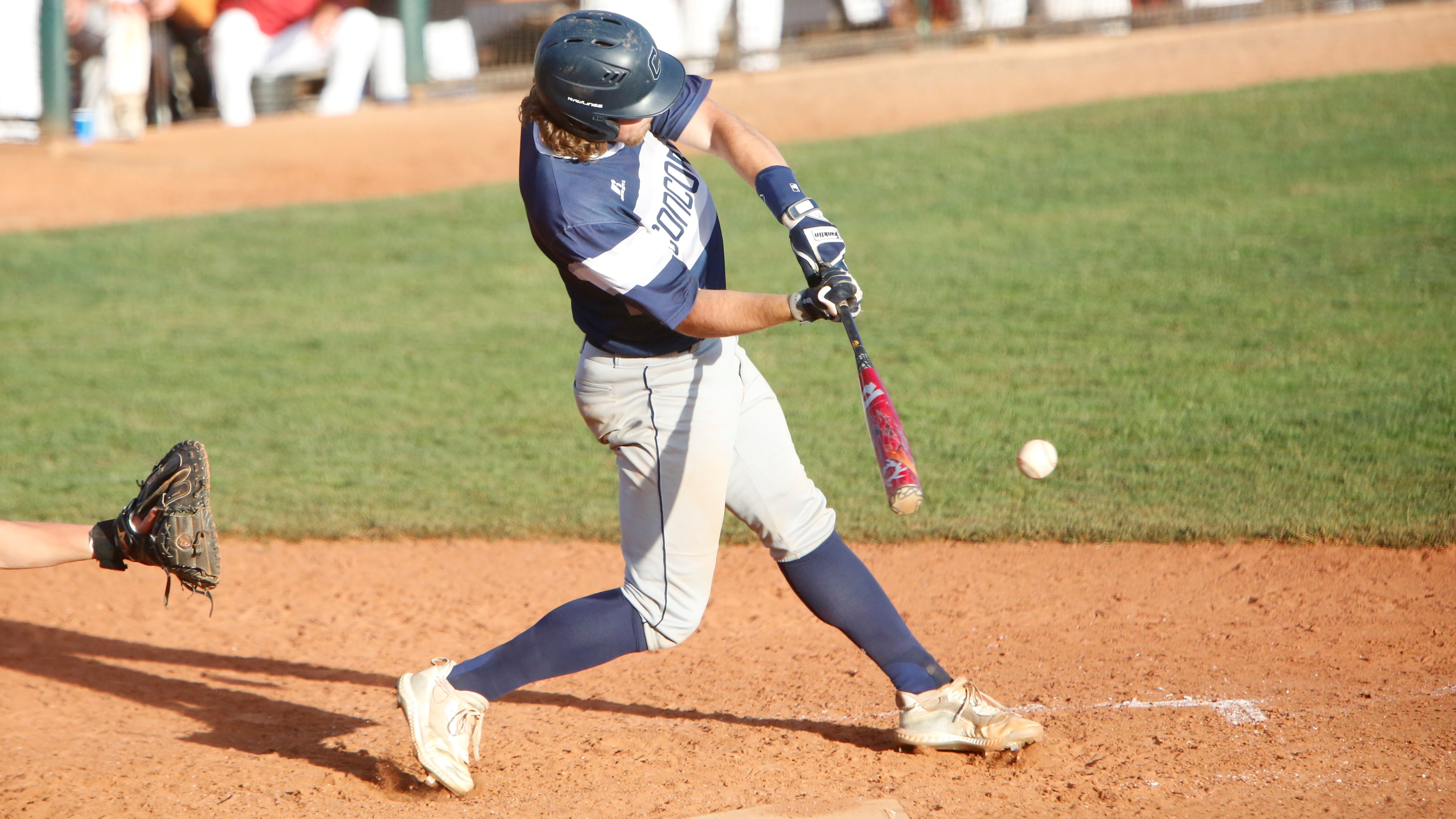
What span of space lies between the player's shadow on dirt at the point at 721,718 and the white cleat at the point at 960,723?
0.14 meters

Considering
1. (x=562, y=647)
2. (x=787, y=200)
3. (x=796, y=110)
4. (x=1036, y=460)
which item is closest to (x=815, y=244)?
(x=787, y=200)

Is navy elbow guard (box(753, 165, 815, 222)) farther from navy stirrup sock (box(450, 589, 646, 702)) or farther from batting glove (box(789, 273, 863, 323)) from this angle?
navy stirrup sock (box(450, 589, 646, 702))

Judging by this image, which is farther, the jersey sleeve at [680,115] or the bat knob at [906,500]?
the jersey sleeve at [680,115]

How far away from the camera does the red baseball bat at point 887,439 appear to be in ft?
9.13

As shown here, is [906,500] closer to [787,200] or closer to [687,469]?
[687,469]

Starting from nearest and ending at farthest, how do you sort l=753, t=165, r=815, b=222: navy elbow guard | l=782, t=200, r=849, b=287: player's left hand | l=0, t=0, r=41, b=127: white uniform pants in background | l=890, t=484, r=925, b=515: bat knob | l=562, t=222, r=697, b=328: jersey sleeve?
l=890, t=484, r=925, b=515: bat knob → l=562, t=222, r=697, b=328: jersey sleeve → l=782, t=200, r=849, b=287: player's left hand → l=753, t=165, r=815, b=222: navy elbow guard → l=0, t=0, r=41, b=127: white uniform pants in background

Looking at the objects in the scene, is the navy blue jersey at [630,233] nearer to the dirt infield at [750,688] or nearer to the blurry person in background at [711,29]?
the dirt infield at [750,688]

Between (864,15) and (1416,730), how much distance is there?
1229cm

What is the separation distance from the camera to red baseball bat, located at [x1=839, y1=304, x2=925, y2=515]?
2783mm

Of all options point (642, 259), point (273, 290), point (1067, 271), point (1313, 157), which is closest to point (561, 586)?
point (642, 259)

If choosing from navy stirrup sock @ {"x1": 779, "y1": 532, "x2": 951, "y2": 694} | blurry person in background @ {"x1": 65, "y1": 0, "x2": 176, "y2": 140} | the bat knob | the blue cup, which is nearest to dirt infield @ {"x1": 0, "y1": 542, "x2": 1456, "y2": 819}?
navy stirrup sock @ {"x1": 779, "y1": 532, "x2": 951, "y2": 694}

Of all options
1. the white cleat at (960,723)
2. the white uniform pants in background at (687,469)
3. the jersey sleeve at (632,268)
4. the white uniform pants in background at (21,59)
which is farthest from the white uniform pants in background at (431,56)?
the white cleat at (960,723)

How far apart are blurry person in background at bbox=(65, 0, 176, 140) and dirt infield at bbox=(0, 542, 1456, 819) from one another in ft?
27.6

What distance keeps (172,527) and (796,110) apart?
10.5 metres
